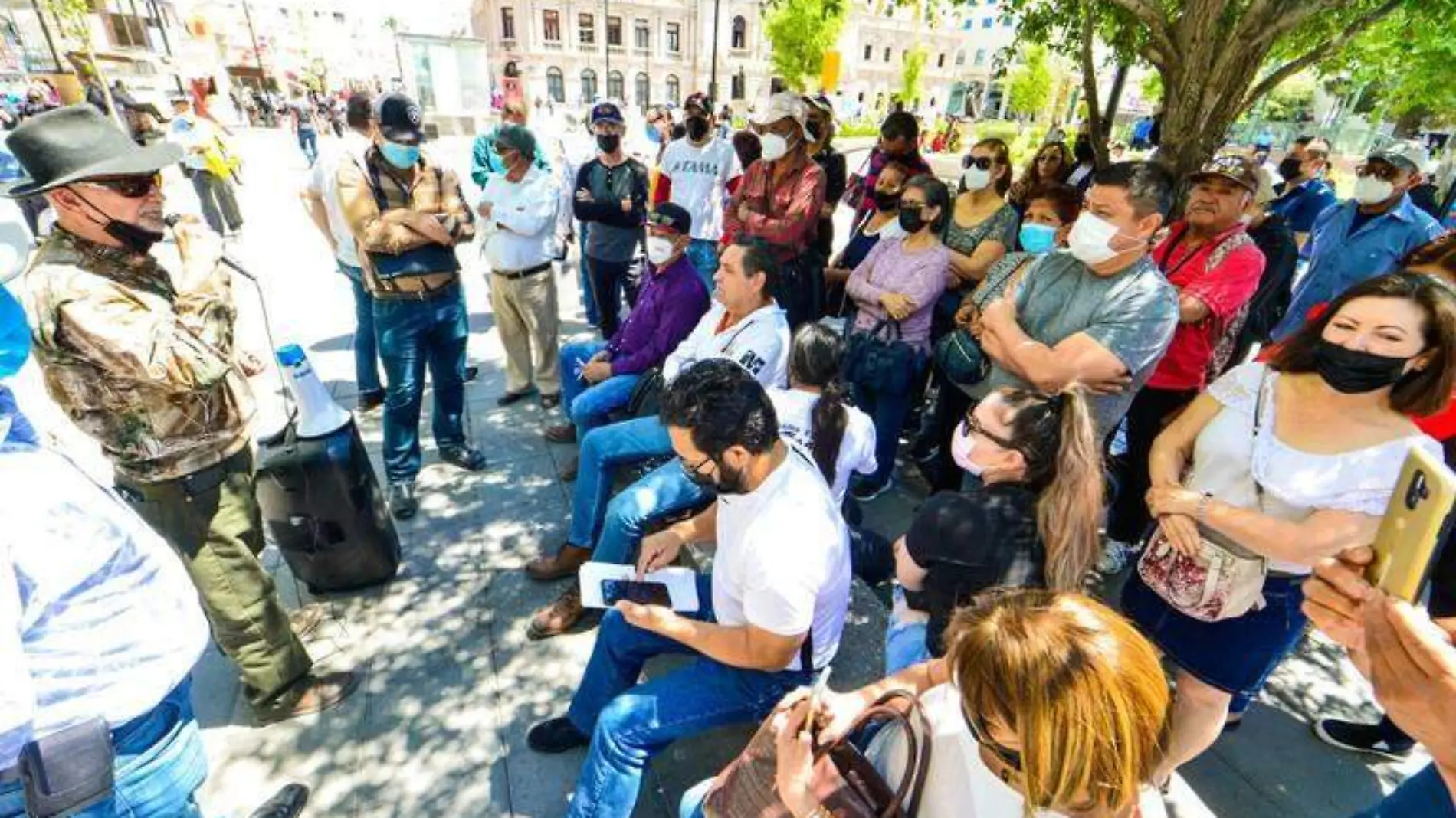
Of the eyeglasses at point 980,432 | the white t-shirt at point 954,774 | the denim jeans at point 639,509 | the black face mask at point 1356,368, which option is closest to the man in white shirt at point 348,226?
the denim jeans at point 639,509

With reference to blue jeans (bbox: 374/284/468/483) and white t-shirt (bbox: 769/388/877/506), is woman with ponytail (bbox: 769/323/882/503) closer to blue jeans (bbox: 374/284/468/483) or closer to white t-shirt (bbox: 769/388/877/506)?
white t-shirt (bbox: 769/388/877/506)

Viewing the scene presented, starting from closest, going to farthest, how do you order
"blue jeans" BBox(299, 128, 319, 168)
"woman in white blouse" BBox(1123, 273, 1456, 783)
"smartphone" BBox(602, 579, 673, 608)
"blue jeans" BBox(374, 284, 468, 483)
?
"woman in white blouse" BBox(1123, 273, 1456, 783) < "smartphone" BBox(602, 579, 673, 608) < "blue jeans" BBox(374, 284, 468, 483) < "blue jeans" BBox(299, 128, 319, 168)

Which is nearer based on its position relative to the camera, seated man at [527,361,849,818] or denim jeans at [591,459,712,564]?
seated man at [527,361,849,818]

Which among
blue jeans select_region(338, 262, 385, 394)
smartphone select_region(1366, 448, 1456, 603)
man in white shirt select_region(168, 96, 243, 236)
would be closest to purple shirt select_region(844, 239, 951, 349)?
smartphone select_region(1366, 448, 1456, 603)

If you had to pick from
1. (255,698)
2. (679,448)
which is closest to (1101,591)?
(679,448)

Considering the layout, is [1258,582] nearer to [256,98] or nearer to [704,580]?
[704,580]

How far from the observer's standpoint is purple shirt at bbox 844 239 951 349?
150 inches

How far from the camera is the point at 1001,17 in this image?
6344 mm

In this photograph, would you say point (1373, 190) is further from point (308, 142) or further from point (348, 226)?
point (308, 142)

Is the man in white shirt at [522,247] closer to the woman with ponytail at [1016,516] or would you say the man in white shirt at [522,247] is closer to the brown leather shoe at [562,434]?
the brown leather shoe at [562,434]

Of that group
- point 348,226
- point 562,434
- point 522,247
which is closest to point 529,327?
point 522,247

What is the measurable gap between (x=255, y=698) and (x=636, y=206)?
→ 4040mm

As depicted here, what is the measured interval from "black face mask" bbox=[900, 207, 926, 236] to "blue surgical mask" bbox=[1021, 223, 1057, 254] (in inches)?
22.0

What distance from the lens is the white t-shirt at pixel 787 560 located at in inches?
76.2
